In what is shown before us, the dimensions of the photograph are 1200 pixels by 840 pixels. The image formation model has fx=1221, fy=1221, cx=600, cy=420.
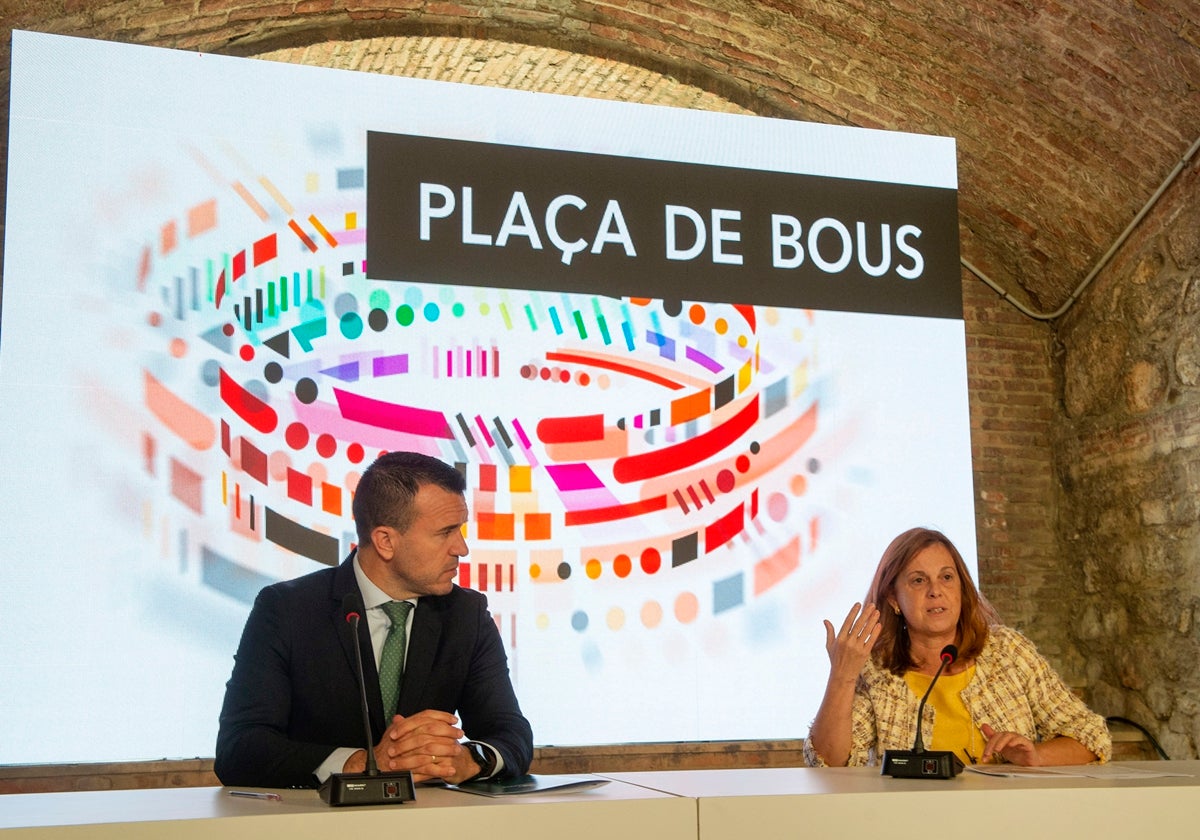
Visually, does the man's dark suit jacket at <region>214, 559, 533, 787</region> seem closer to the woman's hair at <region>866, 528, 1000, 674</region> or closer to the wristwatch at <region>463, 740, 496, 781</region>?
the wristwatch at <region>463, 740, 496, 781</region>

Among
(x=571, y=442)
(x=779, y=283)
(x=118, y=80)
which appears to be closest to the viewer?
(x=118, y=80)

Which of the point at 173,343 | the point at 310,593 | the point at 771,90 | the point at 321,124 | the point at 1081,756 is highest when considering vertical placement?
the point at 771,90

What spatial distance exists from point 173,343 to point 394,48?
72.4 inches

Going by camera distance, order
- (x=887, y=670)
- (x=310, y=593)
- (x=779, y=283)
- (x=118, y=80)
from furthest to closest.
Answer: (x=779, y=283), (x=118, y=80), (x=887, y=670), (x=310, y=593)

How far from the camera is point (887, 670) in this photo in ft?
9.32

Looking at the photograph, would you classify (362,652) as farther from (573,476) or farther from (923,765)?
(573,476)

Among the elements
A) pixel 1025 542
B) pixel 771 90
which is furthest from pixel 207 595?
pixel 1025 542

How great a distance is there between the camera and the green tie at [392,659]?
261cm

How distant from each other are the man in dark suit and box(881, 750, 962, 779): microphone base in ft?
2.33

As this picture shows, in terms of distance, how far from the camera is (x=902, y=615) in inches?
116

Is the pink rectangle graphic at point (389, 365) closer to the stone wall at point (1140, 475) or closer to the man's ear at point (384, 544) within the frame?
the man's ear at point (384, 544)

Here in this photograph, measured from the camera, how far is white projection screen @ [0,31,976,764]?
3.77m

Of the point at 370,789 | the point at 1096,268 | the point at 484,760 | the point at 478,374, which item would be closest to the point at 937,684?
the point at 484,760

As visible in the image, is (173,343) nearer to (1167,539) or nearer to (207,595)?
(207,595)
